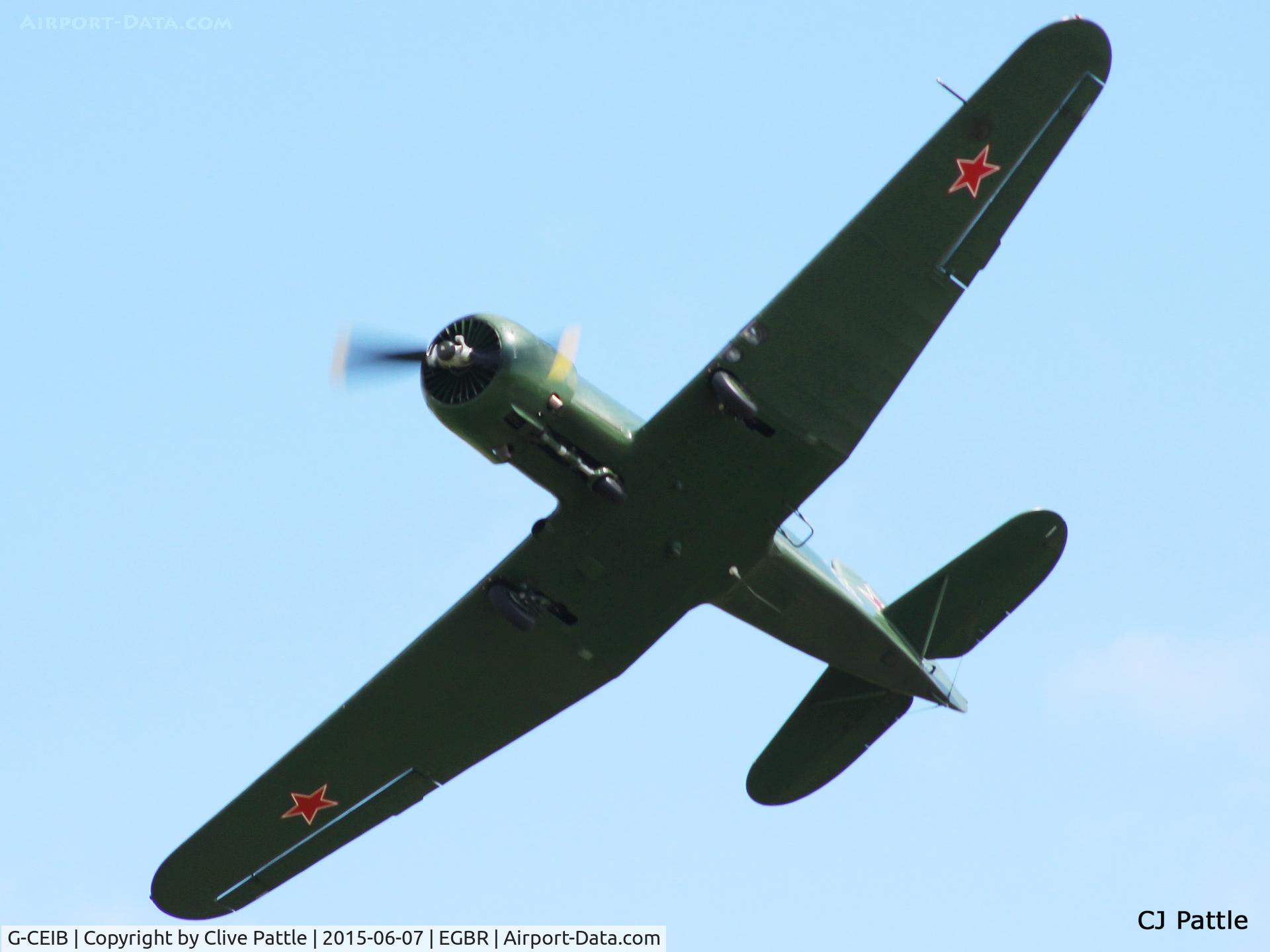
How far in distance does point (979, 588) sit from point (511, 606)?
4.95 m

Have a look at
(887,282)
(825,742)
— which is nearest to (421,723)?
(825,742)

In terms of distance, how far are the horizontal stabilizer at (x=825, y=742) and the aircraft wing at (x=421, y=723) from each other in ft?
7.70

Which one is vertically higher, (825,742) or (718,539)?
(718,539)

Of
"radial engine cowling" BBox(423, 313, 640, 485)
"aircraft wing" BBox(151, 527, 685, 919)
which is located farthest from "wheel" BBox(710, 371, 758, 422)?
"aircraft wing" BBox(151, 527, 685, 919)

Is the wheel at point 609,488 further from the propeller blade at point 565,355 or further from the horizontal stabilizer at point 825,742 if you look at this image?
the horizontal stabilizer at point 825,742

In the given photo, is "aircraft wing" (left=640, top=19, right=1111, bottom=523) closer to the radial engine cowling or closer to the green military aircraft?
the green military aircraft

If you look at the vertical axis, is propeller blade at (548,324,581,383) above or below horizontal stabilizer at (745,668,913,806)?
above

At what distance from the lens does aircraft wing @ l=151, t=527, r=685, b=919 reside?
15398 mm

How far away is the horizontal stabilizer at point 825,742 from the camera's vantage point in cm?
1739

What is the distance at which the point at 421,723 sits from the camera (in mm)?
16750

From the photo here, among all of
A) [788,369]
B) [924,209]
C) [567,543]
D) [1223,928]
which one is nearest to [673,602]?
[567,543]

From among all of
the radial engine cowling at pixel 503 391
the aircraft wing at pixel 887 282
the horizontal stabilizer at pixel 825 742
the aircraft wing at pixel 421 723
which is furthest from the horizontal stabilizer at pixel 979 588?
the radial engine cowling at pixel 503 391

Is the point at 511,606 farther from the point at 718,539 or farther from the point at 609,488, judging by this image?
the point at 718,539

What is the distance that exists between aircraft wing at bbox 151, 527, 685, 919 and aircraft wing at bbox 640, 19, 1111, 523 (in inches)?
73.3
